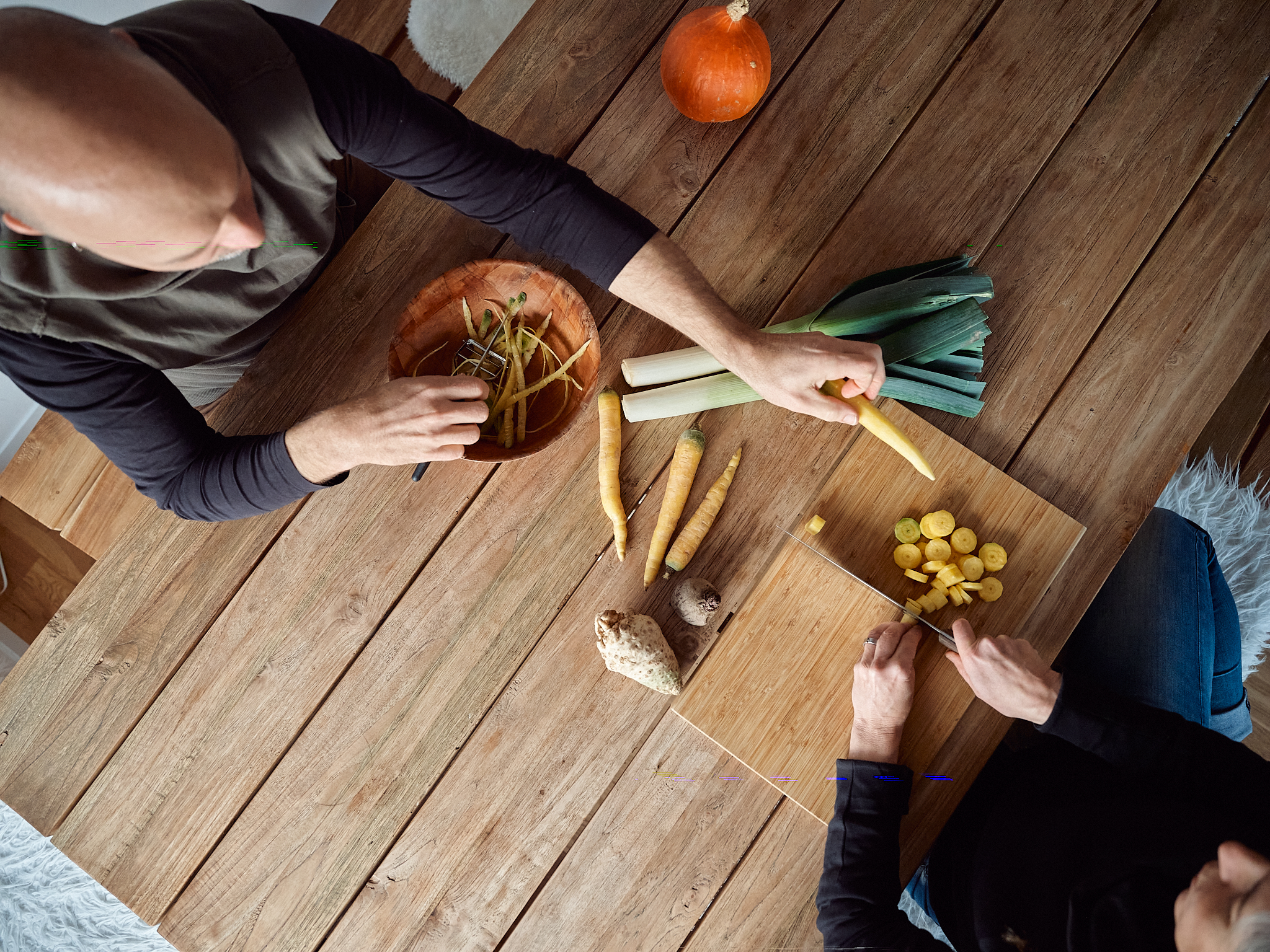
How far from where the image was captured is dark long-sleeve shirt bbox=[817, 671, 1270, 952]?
1067mm

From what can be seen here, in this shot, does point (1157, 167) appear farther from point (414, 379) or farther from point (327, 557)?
point (327, 557)

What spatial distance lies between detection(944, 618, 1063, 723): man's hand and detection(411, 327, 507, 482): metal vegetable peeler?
0.90 metres

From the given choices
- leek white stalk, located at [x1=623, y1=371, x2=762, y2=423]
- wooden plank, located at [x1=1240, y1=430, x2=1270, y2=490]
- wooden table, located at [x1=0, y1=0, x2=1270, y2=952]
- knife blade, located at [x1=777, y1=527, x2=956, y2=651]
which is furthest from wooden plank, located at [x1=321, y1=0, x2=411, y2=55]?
wooden plank, located at [x1=1240, y1=430, x2=1270, y2=490]

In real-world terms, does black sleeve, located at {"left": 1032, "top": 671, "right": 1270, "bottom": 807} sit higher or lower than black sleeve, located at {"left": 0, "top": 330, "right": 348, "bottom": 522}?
higher

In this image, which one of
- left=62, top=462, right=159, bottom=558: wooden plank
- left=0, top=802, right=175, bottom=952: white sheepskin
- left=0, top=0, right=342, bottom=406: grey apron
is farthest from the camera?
left=0, top=802, right=175, bottom=952: white sheepskin

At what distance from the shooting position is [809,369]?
120cm

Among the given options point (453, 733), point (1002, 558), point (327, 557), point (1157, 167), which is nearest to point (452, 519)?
point (327, 557)

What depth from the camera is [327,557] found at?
4.34ft

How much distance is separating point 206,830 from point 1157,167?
215 cm

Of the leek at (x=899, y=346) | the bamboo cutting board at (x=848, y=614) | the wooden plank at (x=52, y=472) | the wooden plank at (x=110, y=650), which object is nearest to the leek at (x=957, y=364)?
the leek at (x=899, y=346)

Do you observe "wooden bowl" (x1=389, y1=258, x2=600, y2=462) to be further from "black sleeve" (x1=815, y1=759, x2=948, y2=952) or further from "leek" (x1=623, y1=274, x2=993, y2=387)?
"black sleeve" (x1=815, y1=759, x2=948, y2=952)

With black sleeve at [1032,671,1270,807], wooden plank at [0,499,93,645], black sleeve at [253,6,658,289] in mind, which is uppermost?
black sleeve at [253,6,658,289]

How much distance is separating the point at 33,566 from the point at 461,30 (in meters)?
1.95

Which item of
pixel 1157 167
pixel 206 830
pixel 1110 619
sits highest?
pixel 1157 167
